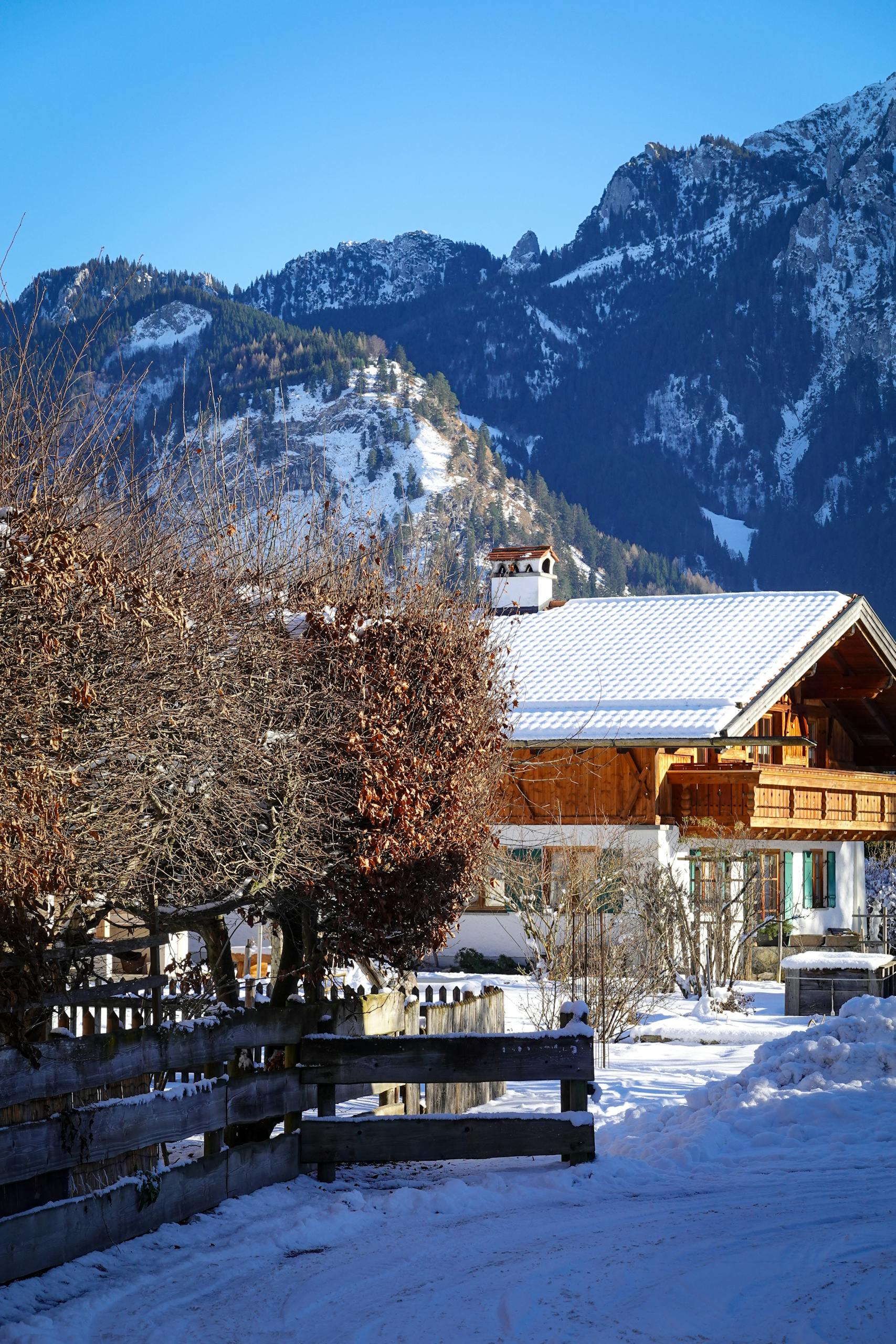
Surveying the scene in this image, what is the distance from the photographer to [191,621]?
774cm

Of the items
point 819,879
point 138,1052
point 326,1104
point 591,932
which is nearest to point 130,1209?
point 138,1052

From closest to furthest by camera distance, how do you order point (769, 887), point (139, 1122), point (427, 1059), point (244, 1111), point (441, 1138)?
point (139, 1122)
point (244, 1111)
point (441, 1138)
point (427, 1059)
point (769, 887)

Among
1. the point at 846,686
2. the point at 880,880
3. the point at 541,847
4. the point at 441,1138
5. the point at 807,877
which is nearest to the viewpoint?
the point at 441,1138

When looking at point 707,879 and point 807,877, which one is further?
point 807,877

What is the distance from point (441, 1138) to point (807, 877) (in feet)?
82.3

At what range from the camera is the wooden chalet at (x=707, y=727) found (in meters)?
26.0

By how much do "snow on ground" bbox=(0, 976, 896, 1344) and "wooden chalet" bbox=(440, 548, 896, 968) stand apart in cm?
1262

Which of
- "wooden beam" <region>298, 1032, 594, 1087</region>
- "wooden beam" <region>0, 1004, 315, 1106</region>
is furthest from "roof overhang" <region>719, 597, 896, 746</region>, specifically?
"wooden beam" <region>0, 1004, 315, 1106</region>

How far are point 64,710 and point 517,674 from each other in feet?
75.1

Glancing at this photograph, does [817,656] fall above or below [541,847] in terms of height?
above

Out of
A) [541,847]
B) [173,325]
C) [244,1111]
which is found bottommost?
[244,1111]

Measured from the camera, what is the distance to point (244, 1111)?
27.1 feet

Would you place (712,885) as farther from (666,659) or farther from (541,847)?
(666,659)

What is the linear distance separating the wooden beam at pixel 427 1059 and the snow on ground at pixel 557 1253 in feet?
1.95
